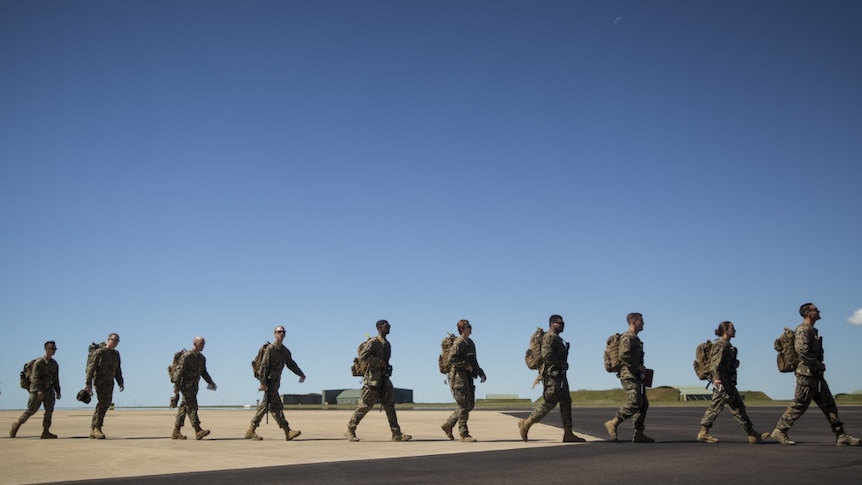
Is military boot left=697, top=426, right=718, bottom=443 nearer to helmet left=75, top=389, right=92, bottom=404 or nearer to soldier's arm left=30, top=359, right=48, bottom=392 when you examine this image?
helmet left=75, top=389, right=92, bottom=404

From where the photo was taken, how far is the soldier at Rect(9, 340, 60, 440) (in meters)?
15.6

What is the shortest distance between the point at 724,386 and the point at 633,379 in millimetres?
1558

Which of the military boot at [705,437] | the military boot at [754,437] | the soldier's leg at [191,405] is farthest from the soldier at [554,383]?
the soldier's leg at [191,405]

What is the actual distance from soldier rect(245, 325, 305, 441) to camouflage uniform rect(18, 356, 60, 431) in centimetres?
449

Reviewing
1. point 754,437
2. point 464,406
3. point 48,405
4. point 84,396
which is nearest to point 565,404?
point 464,406

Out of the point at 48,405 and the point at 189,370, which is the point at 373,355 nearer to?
the point at 189,370

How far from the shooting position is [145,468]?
9.23m

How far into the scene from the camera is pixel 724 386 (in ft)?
42.9

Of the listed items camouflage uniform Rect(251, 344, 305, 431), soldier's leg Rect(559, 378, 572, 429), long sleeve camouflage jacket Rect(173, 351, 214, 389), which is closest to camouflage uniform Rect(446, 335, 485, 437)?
soldier's leg Rect(559, 378, 572, 429)

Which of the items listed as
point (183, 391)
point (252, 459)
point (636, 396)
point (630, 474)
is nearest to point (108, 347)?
point (183, 391)

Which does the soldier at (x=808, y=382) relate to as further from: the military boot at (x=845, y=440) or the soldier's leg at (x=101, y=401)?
the soldier's leg at (x=101, y=401)

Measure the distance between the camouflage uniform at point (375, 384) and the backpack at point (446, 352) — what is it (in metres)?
1.02

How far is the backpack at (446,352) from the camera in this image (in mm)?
14148

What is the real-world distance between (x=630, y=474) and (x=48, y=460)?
26.3ft
